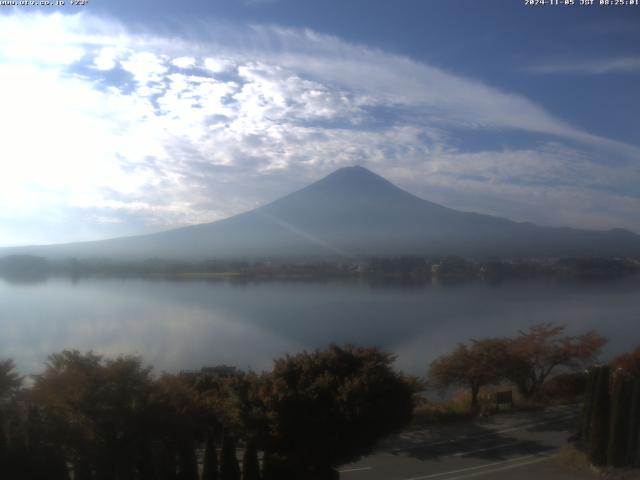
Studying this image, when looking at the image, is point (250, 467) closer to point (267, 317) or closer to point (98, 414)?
point (98, 414)

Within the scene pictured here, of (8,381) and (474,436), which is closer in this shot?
(8,381)

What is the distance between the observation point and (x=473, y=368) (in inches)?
476

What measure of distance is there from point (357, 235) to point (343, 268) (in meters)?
20.0

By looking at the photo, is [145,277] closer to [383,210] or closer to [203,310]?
[203,310]

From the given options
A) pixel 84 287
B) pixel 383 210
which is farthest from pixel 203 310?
pixel 383 210

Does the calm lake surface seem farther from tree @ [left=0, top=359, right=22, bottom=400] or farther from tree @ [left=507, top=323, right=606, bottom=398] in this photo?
tree @ [left=0, top=359, right=22, bottom=400]

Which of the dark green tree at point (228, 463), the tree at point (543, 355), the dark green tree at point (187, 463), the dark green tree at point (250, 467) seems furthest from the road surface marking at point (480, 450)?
the dark green tree at point (187, 463)

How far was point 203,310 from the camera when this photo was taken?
22.1 meters

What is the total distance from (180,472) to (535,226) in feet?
190

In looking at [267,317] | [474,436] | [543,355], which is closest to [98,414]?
[474,436]

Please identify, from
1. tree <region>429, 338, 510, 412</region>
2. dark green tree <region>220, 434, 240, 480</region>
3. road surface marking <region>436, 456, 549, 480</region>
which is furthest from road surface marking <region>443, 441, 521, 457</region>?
dark green tree <region>220, 434, 240, 480</region>

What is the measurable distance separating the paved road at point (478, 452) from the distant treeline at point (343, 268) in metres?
22.2

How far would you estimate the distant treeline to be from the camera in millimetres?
28203

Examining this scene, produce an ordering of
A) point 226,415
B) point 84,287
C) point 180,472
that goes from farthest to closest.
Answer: point 84,287 → point 226,415 → point 180,472
